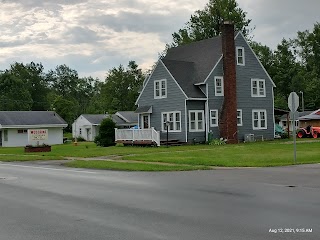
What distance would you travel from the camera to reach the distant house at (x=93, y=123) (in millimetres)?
66125

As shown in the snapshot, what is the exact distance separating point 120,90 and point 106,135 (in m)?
41.9

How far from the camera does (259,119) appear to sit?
45.3 m

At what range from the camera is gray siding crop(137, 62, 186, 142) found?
41.0 m

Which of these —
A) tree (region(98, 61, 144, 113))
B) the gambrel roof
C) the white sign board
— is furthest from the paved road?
tree (region(98, 61, 144, 113))

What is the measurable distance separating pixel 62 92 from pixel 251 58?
86463 mm

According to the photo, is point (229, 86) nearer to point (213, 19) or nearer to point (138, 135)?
point (138, 135)

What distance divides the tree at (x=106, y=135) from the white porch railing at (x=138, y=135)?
999 mm

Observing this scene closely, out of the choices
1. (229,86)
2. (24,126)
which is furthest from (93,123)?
(229,86)

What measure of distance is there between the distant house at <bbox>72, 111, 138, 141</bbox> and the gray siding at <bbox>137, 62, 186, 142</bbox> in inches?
841

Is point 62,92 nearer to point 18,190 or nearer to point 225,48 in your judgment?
point 225,48

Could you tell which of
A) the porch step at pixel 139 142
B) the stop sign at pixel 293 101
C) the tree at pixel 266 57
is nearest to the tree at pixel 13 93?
the tree at pixel 266 57

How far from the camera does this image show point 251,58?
45.2 meters

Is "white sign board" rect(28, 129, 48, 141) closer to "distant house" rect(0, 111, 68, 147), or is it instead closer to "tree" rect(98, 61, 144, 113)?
"distant house" rect(0, 111, 68, 147)

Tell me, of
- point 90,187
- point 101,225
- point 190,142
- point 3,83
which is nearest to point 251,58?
point 190,142
